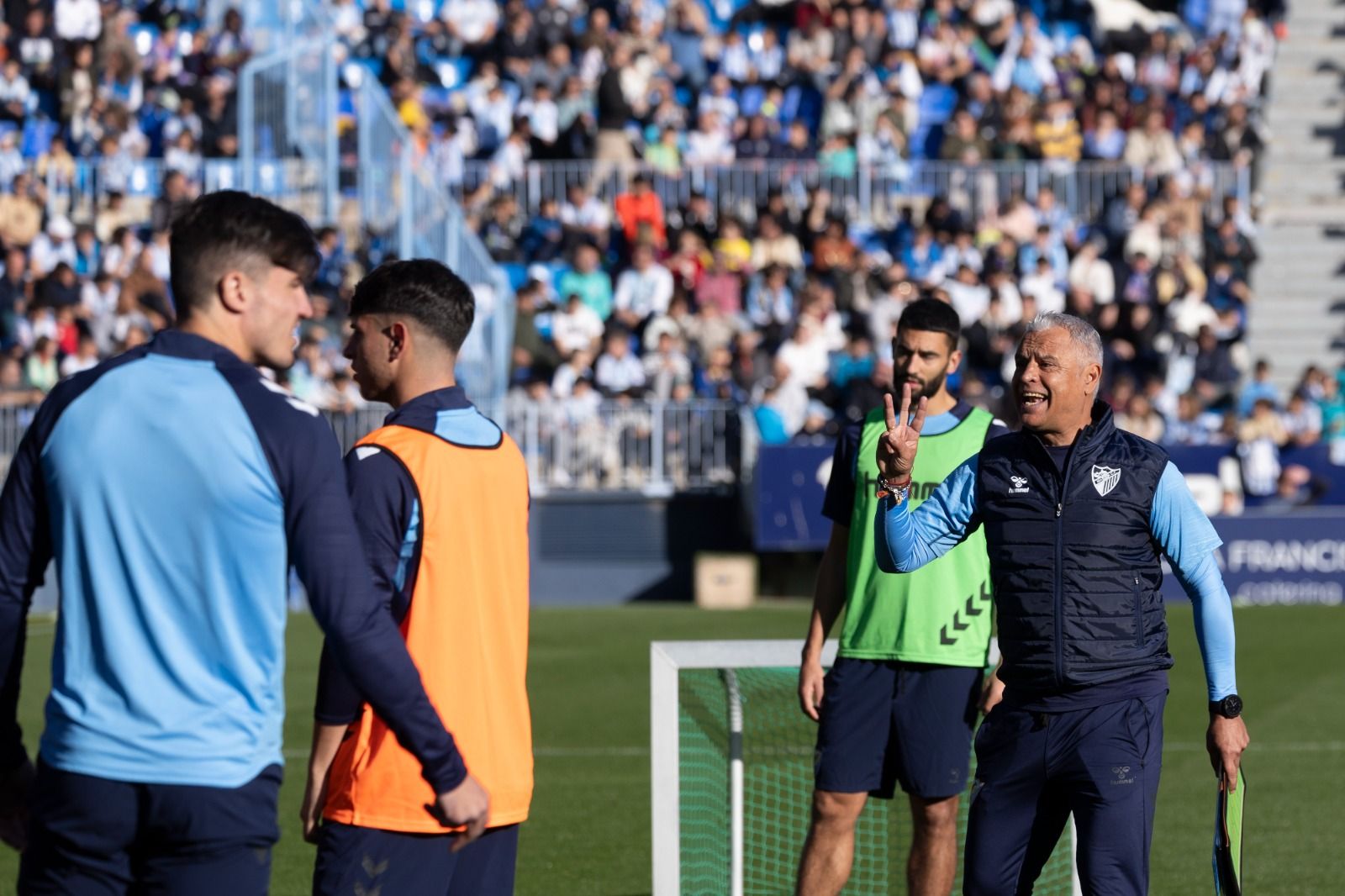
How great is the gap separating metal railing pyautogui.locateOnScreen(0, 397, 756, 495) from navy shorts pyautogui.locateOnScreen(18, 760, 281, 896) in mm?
16949

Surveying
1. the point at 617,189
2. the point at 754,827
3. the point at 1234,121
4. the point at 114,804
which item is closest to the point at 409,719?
the point at 114,804

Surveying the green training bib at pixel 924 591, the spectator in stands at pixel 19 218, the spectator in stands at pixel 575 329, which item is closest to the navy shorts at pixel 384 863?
the green training bib at pixel 924 591

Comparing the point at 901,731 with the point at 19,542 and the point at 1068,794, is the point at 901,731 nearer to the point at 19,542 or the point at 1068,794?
the point at 1068,794

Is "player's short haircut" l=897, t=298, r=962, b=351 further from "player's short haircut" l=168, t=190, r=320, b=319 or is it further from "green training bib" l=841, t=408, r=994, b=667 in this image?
"player's short haircut" l=168, t=190, r=320, b=319

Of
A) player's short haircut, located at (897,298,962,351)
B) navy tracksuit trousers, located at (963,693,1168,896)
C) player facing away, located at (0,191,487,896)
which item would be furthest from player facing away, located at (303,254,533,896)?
player's short haircut, located at (897,298,962,351)

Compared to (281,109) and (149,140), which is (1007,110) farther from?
(149,140)

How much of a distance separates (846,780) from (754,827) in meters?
2.53

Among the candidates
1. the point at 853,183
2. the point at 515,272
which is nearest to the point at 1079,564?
the point at 515,272

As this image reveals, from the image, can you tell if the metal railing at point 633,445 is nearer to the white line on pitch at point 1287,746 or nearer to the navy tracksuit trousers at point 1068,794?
the white line on pitch at point 1287,746

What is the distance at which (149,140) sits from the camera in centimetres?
2486

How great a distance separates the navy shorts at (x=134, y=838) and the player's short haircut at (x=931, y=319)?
3522mm

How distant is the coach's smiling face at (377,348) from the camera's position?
448 cm

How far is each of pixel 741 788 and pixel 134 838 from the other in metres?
3.28

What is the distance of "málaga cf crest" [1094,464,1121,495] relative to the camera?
526 centimetres
